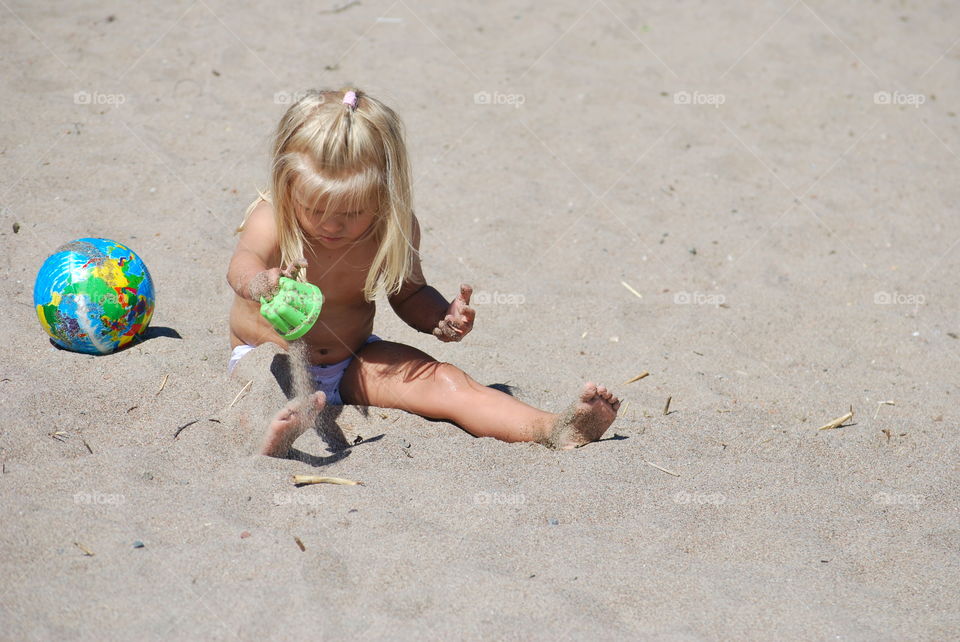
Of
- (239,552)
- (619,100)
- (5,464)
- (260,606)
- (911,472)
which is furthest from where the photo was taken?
(619,100)

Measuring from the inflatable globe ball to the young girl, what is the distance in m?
0.39

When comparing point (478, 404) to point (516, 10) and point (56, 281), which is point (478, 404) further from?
point (516, 10)

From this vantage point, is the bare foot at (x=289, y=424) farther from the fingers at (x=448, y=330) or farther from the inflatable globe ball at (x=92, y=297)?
the inflatable globe ball at (x=92, y=297)

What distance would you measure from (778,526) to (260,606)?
1517 millimetres

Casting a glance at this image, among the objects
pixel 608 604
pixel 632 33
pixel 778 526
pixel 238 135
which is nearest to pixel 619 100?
pixel 632 33

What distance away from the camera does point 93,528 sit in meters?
2.37

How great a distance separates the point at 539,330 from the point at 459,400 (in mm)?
1021
